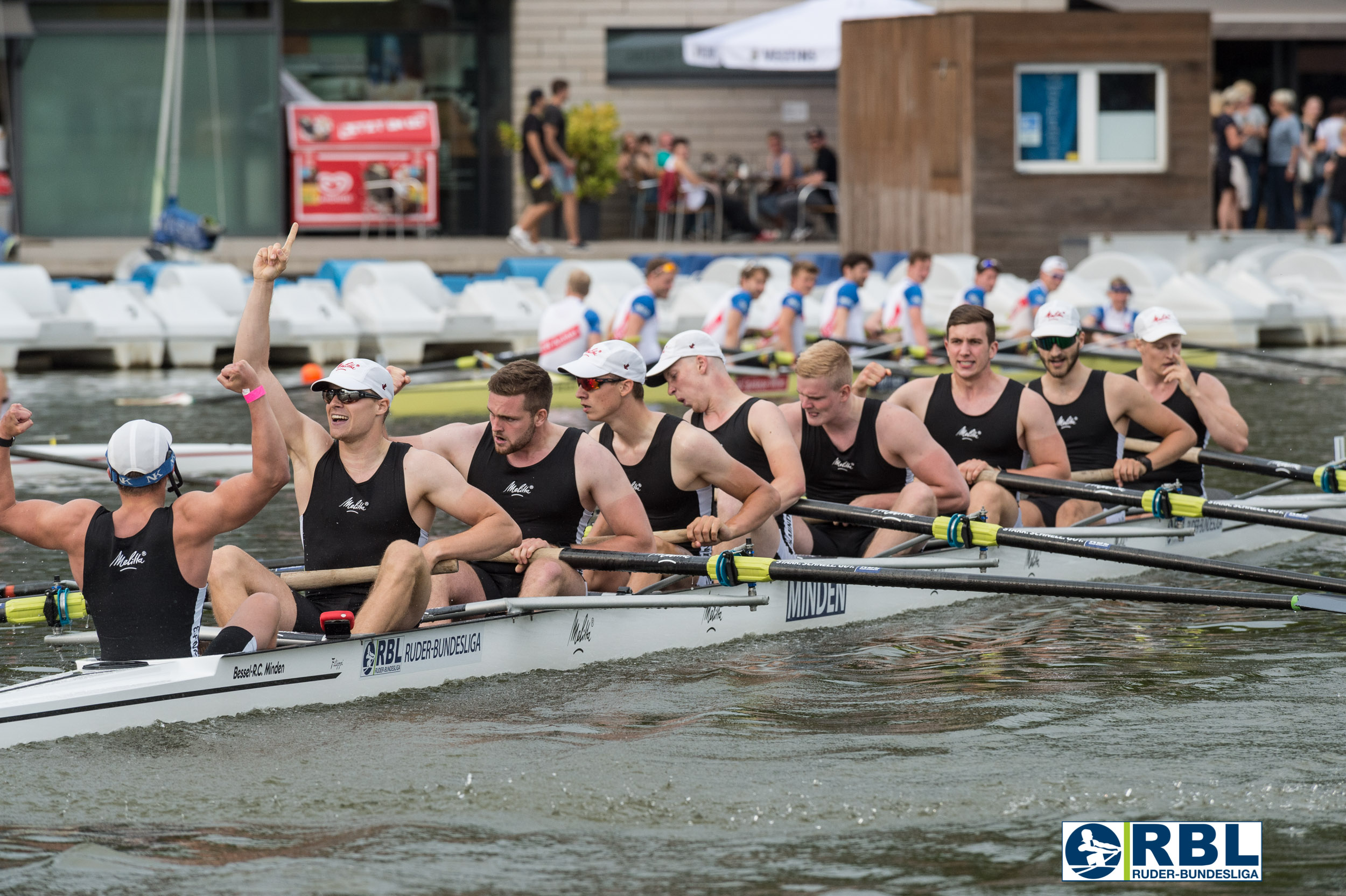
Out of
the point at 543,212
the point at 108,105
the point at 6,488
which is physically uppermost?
the point at 108,105

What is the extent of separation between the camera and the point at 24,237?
24.6 metres

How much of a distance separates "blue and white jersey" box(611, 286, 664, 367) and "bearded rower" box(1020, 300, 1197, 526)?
16.4ft

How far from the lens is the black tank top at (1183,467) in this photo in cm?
947

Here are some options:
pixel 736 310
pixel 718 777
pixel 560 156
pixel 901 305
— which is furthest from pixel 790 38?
pixel 718 777

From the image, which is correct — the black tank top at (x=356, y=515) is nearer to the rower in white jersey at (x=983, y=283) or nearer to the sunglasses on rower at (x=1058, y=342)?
the sunglasses on rower at (x=1058, y=342)

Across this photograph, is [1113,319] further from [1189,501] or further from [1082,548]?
[1082,548]

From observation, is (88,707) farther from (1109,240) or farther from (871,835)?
(1109,240)

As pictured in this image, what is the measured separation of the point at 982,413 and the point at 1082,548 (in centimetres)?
160

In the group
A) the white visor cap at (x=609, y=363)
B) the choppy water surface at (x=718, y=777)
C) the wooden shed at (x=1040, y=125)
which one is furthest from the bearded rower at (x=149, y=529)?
the wooden shed at (x=1040, y=125)

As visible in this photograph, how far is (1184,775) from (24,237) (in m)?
22.0

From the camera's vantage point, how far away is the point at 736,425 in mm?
7855

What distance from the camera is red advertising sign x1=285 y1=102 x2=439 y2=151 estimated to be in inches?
977

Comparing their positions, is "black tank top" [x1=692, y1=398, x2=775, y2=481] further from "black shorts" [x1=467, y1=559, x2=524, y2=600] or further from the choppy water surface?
"black shorts" [x1=467, y1=559, x2=524, y2=600]

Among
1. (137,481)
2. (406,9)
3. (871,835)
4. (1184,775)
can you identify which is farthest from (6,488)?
(406,9)
